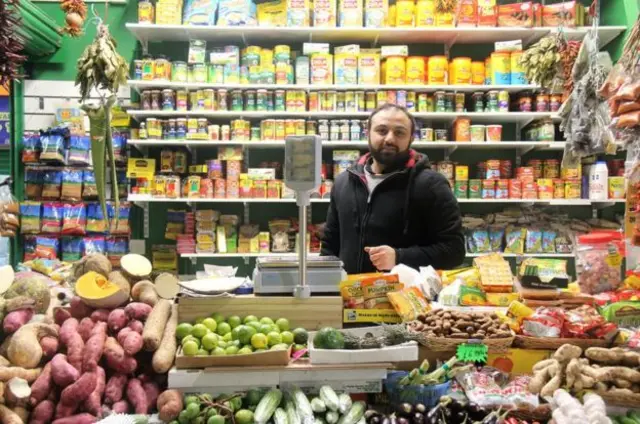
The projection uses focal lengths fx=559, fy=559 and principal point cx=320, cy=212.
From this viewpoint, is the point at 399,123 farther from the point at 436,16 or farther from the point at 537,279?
the point at 436,16

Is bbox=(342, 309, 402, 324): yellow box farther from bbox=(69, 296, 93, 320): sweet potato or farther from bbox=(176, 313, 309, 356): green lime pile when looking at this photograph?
bbox=(69, 296, 93, 320): sweet potato

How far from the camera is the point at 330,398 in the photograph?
1691 millimetres

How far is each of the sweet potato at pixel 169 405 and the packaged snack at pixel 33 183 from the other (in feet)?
13.2

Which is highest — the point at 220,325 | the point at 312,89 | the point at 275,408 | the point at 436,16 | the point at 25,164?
the point at 436,16

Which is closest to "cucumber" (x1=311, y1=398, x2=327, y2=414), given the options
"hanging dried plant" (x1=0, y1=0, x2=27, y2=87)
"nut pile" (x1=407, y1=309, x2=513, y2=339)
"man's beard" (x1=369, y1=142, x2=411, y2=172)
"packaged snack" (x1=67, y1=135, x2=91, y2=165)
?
"nut pile" (x1=407, y1=309, x2=513, y2=339)

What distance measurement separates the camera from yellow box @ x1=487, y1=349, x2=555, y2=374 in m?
2.04

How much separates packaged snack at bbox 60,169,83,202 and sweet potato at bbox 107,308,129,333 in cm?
342

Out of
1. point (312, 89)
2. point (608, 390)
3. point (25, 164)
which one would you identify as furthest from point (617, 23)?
point (25, 164)

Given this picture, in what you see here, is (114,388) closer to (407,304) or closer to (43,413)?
(43,413)

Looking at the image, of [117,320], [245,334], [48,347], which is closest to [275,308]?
[245,334]

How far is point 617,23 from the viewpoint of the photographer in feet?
16.7

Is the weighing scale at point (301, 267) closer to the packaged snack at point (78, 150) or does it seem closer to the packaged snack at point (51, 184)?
the packaged snack at point (78, 150)

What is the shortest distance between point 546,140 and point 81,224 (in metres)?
Answer: 4.17

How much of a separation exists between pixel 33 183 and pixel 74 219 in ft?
1.70
